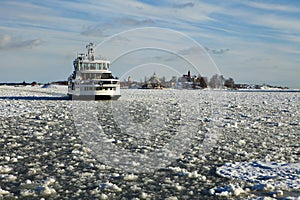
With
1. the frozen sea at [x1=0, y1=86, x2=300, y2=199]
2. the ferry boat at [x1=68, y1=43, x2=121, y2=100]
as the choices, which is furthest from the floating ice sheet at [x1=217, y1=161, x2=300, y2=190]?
the ferry boat at [x1=68, y1=43, x2=121, y2=100]

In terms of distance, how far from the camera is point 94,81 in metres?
29.1

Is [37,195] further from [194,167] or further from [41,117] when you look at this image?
[41,117]

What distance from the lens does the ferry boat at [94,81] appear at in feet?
96.6

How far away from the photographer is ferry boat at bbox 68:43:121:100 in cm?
2945

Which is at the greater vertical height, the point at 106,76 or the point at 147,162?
the point at 106,76

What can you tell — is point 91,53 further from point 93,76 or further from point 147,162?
point 147,162

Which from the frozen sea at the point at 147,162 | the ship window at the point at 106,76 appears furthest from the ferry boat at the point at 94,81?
the frozen sea at the point at 147,162

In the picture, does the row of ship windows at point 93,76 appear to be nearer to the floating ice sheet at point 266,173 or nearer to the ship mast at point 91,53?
the ship mast at point 91,53

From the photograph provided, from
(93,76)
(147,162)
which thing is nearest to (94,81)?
(93,76)

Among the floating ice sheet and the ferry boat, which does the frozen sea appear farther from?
the ferry boat

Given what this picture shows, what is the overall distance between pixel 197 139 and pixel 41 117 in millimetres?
7954

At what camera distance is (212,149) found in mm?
9508

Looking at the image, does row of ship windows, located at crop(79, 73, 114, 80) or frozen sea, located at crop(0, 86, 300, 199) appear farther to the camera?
row of ship windows, located at crop(79, 73, 114, 80)

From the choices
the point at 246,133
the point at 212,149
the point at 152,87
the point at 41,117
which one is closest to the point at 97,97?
the point at 41,117
